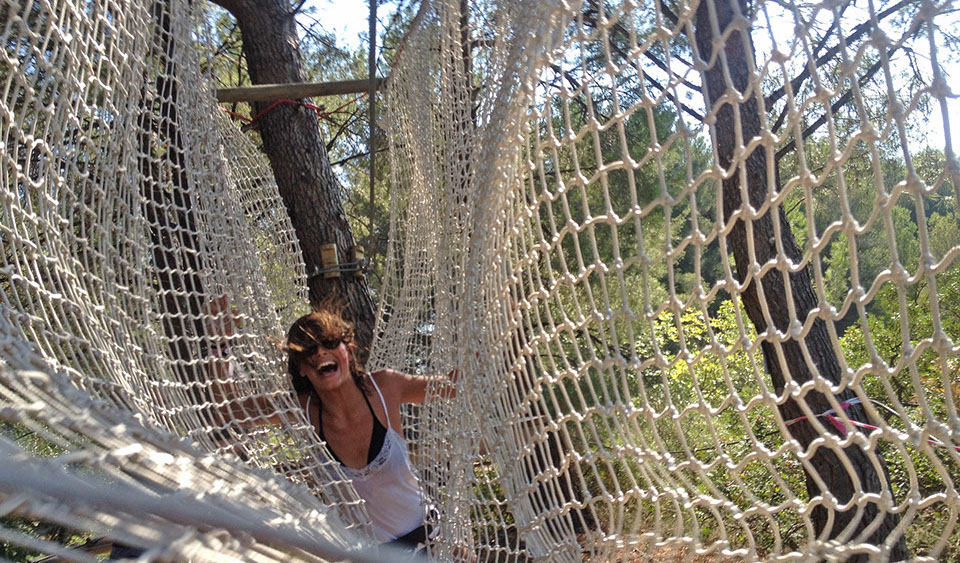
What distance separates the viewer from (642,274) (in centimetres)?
132

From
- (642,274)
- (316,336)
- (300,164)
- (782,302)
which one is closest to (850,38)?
(782,302)

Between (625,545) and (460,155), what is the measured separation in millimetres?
1009

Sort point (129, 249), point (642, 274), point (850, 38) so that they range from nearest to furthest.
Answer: point (642, 274)
point (129, 249)
point (850, 38)

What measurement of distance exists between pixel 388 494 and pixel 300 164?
4.94 ft

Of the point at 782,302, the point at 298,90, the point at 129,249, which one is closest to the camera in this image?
the point at 129,249

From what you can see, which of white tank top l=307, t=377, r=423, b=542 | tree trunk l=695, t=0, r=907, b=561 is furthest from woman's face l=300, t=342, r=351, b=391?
tree trunk l=695, t=0, r=907, b=561

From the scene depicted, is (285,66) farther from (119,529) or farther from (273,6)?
(119,529)

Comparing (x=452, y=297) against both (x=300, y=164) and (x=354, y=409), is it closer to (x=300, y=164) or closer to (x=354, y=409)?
(x=354, y=409)

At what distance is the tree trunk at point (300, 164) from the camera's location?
2732 millimetres

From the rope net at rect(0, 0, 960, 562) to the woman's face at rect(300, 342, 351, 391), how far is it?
73 millimetres

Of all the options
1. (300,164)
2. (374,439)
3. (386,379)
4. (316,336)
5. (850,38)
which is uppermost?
(850,38)

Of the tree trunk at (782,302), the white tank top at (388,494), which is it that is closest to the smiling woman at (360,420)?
the white tank top at (388,494)

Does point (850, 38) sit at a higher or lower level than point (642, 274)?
higher

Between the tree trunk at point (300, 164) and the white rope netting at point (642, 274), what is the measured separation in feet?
0.92
